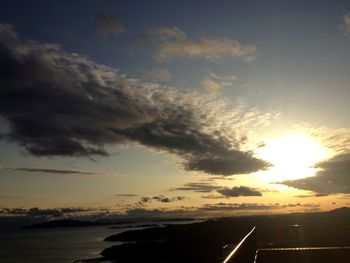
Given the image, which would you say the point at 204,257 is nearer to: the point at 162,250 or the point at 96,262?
the point at 162,250

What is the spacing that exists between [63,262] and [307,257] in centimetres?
8824

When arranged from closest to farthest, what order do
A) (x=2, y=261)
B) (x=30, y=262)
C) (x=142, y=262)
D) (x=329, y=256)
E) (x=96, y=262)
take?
(x=329, y=256) → (x=142, y=262) → (x=96, y=262) → (x=30, y=262) → (x=2, y=261)

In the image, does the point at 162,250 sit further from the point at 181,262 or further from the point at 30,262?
the point at 30,262

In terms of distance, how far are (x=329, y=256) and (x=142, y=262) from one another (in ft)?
147

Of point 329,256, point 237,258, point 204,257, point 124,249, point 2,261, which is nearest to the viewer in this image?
point 237,258

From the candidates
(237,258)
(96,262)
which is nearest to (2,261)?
(96,262)

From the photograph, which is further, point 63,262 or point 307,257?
point 63,262

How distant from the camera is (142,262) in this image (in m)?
62.6

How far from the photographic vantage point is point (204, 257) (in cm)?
4859

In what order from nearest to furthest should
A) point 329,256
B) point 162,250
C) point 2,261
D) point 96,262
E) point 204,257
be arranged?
1. point 329,256
2. point 204,257
3. point 162,250
4. point 96,262
5. point 2,261

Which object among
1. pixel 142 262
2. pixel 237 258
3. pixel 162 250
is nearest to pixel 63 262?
pixel 162 250

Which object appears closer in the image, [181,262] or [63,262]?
[181,262]

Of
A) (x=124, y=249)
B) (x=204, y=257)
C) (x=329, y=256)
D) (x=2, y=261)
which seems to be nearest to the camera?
(x=329, y=256)

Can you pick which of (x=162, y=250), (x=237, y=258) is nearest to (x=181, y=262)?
(x=162, y=250)
